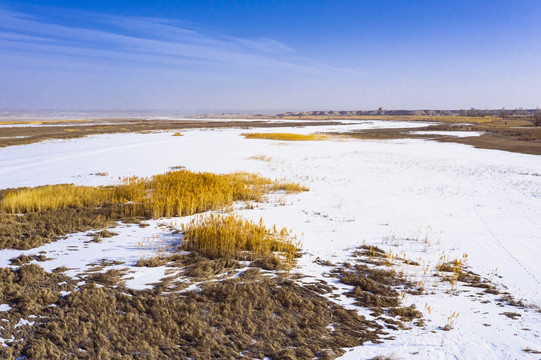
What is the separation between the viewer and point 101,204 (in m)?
10.3

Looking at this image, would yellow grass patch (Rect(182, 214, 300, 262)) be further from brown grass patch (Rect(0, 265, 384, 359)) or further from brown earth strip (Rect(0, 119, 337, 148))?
brown earth strip (Rect(0, 119, 337, 148))

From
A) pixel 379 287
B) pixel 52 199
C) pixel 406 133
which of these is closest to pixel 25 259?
pixel 52 199

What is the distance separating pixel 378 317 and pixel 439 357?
90cm

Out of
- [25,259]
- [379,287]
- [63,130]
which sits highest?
[63,130]

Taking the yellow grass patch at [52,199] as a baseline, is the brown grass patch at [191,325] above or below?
below

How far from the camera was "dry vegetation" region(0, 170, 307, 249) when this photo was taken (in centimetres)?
767

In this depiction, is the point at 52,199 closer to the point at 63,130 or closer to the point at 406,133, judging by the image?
the point at 406,133

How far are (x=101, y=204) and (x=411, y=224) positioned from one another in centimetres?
873

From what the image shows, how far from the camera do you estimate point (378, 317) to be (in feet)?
15.5

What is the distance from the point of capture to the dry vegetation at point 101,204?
7.67m

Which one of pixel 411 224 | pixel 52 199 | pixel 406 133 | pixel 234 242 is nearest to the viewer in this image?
pixel 234 242

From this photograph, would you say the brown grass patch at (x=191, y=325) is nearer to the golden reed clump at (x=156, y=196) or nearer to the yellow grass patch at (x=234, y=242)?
the yellow grass patch at (x=234, y=242)

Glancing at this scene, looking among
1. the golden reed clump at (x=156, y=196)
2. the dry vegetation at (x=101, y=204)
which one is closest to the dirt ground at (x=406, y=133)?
the golden reed clump at (x=156, y=196)

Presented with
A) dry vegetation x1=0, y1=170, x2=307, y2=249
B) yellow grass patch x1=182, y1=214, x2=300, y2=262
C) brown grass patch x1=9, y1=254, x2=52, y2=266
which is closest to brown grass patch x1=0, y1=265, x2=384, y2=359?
brown grass patch x1=9, y1=254, x2=52, y2=266
